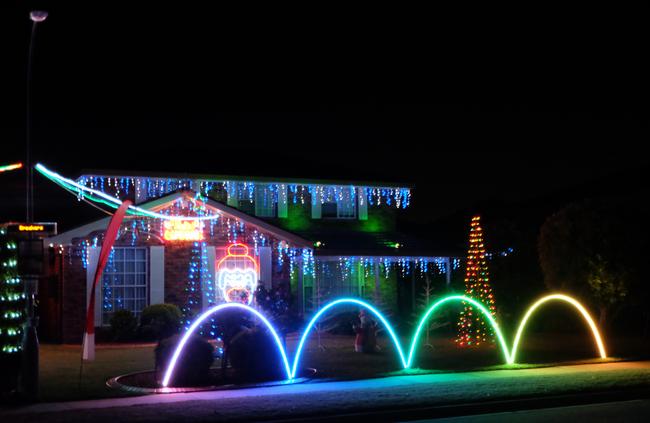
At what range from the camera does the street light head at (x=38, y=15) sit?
16.1 meters

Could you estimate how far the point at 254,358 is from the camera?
1672cm

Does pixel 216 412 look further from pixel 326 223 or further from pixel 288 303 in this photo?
pixel 326 223

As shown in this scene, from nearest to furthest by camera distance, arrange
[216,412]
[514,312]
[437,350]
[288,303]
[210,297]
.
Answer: [216,412] < [288,303] < [437,350] < [210,297] < [514,312]

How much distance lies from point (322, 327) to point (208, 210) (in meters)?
5.48

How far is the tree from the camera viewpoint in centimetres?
2300

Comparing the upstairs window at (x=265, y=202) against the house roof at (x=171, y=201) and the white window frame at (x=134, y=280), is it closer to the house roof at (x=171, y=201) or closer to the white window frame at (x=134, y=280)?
the house roof at (x=171, y=201)

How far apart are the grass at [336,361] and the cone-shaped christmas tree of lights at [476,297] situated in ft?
1.95

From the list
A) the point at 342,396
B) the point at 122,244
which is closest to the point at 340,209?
the point at 122,244

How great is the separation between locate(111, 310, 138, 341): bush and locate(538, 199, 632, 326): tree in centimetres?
1200

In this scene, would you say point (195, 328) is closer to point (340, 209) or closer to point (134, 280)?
point (134, 280)

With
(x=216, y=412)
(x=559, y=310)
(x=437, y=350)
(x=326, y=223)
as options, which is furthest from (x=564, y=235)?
(x=216, y=412)

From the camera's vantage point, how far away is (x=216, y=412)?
41.7 feet

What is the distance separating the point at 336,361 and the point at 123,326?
296 inches

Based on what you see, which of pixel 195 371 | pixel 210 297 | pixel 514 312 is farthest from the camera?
pixel 514 312
